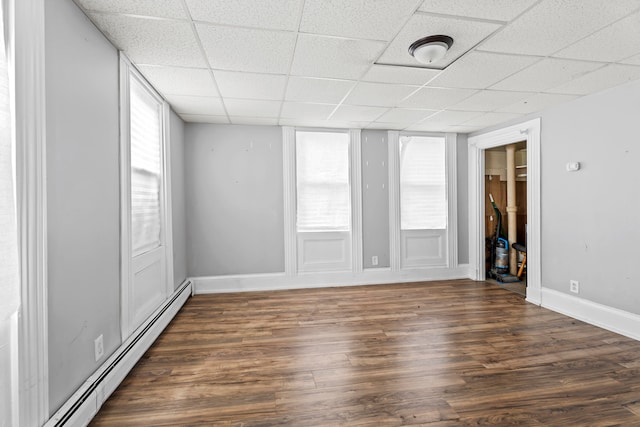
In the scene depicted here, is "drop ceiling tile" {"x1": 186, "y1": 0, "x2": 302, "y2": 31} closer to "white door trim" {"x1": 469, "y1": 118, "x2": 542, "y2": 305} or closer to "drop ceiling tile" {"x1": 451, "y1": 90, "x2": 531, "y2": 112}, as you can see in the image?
"drop ceiling tile" {"x1": 451, "y1": 90, "x2": 531, "y2": 112}

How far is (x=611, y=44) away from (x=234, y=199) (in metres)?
4.09

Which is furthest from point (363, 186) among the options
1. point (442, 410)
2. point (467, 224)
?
point (442, 410)

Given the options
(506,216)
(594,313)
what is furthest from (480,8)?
(506,216)

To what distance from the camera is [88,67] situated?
6.05 ft

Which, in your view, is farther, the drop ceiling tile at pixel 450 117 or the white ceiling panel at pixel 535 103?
the drop ceiling tile at pixel 450 117

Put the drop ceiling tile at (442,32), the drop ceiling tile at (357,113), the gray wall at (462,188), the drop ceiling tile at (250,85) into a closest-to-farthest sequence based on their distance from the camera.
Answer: the drop ceiling tile at (442,32), the drop ceiling tile at (250,85), the drop ceiling tile at (357,113), the gray wall at (462,188)

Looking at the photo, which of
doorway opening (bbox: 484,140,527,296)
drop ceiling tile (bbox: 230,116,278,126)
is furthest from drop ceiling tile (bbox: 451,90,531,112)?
drop ceiling tile (bbox: 230,116,278,126)

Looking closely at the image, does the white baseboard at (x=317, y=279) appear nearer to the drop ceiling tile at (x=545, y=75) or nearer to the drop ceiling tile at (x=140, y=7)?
the drop ceiling tile at (x=545, y=75)

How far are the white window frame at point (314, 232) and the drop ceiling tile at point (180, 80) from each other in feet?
4.90

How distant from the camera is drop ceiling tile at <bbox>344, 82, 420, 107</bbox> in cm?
291

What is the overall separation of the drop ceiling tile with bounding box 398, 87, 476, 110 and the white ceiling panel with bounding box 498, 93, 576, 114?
711 mm

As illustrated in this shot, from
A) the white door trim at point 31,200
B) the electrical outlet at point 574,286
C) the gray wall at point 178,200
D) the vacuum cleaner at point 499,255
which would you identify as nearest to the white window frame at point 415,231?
the vacuum cleaner at point 499,255

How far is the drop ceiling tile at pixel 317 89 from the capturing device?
2791mm

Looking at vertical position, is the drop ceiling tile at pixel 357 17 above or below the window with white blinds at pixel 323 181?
above
